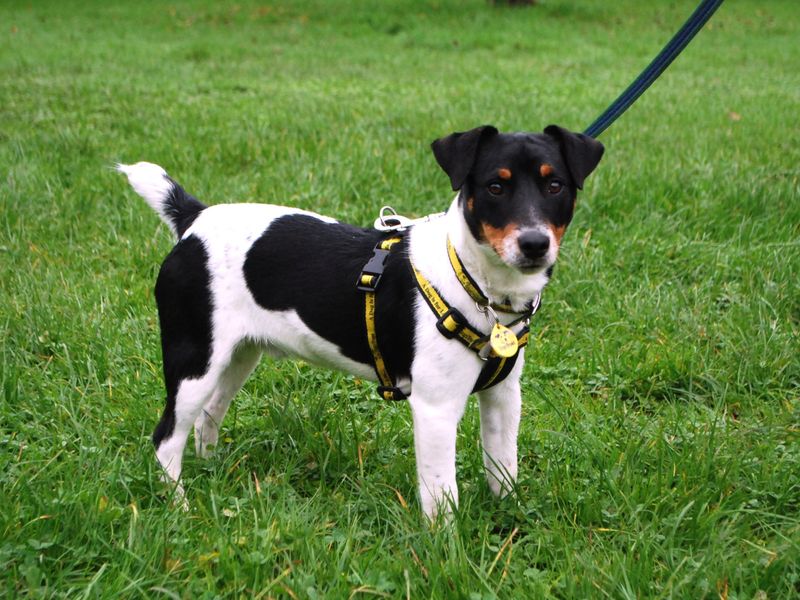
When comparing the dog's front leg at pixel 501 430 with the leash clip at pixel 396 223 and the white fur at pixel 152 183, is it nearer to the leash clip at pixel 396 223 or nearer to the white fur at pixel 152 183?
the leash clip at pixel 396 223

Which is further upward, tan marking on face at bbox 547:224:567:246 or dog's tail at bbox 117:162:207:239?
tan marking on face at bbox 547:224:567:246

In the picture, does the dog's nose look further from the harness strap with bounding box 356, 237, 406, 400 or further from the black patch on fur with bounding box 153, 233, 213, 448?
the black patch on fur with bounding box 153, 233, 213, 448

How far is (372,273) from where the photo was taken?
2.94m

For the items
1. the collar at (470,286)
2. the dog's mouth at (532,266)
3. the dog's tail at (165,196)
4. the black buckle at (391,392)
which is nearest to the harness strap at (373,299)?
the black buckle at (391,392)

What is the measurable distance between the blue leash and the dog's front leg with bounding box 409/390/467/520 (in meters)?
1.18

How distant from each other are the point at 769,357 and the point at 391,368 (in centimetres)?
190

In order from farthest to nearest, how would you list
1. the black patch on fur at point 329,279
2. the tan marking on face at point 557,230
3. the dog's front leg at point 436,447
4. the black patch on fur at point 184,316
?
the black patch on fur at point 184,316 < the black patch on fur at point 329,279 < the dog's front leg at point 436,447 < the tan marking on face at point 557,230

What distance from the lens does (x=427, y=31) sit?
1612 centimetres

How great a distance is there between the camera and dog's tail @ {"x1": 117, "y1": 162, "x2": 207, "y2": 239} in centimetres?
335

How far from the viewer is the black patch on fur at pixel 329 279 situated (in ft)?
9.60

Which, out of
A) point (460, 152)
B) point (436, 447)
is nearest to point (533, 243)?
point (460, 152)

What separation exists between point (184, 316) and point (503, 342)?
1188 mm

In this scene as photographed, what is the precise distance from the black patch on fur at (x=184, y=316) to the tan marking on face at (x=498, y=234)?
1.06 metres

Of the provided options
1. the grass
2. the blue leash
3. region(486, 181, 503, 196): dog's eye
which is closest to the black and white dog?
region(486, 181, 503, 196): dog's eye
